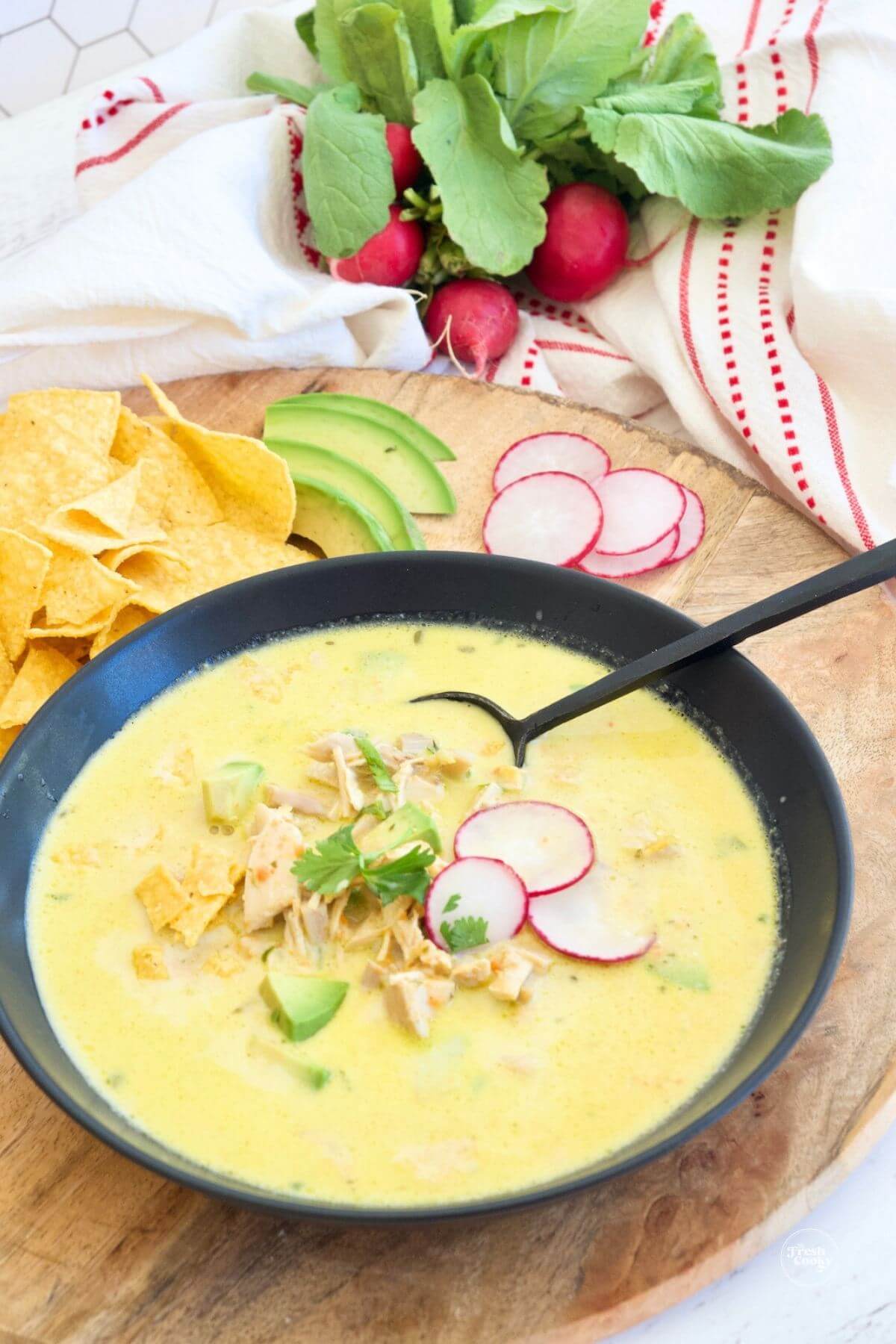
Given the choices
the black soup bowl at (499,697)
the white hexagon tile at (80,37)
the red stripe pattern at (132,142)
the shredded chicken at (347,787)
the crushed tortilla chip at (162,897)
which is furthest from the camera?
the white hexagon tile at (80,37)

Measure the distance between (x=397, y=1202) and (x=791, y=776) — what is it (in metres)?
1.09

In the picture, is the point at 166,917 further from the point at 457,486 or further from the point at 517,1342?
the point at 457,486

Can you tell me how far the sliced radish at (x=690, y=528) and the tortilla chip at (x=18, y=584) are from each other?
5.06 feet

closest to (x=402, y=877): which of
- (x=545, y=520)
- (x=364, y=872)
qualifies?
(x=364, y=872)

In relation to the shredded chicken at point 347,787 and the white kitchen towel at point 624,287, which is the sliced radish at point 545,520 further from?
the shredded chicken at point 347,787

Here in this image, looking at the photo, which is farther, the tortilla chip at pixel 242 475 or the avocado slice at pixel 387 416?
the avocado slice at pixel 387 416

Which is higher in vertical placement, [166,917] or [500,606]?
[166,917]

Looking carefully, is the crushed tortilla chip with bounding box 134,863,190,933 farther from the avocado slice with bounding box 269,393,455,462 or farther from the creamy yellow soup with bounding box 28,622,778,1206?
the avocado slice with bounding box 269,393,455,462

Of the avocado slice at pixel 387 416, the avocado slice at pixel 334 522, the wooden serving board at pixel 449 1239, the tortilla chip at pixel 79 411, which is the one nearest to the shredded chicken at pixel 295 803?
the wooden serving board at pixel 449 1239

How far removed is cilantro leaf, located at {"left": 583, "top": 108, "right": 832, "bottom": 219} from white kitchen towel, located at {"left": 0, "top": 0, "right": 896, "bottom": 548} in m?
0.10

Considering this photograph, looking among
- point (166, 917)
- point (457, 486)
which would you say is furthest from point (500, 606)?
point (166, 917)

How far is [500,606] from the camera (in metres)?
3.06

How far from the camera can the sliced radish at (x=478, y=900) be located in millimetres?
2385

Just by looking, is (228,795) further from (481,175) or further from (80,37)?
(80,37)
